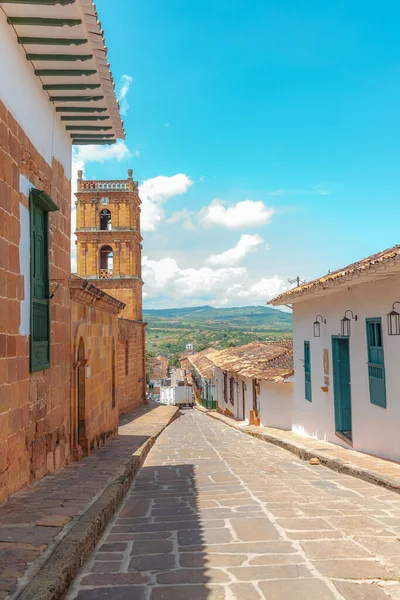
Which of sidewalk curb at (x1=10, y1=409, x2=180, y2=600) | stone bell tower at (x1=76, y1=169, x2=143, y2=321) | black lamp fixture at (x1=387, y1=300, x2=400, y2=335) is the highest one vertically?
stone bell tower at (x1=76, y1=169, x2=143, y2=321)

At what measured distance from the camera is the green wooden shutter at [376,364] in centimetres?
796

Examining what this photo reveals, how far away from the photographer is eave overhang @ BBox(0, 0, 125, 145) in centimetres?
500

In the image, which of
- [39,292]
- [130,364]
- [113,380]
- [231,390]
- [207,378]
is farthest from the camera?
[207,378]

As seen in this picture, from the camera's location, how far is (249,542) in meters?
4.08

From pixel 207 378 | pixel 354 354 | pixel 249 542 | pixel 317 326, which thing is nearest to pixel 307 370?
pixel 317 326

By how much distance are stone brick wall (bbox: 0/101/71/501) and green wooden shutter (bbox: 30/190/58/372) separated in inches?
7.0

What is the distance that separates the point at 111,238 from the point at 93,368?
1995cm

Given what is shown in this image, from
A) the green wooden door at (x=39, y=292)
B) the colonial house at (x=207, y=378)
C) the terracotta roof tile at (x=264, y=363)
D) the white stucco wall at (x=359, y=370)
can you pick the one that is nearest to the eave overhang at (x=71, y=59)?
the green wooden door at (x=39, y=292)

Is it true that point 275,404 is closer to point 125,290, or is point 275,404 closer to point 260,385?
point 260,385

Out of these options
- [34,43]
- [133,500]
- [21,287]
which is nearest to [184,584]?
[133,500]

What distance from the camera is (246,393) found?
2086 cm

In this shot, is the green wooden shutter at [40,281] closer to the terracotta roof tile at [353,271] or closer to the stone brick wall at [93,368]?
the stone brick wall at [93,368]

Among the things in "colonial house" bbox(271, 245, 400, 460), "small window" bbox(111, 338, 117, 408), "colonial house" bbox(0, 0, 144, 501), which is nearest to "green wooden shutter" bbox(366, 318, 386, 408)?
"colonial house" bbox(271, 245, 400, 460)

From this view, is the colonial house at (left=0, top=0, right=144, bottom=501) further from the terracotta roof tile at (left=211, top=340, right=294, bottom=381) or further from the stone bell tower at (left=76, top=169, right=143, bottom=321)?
the stone bell tower at (left=76, top=169, right=143, bottom=321)
